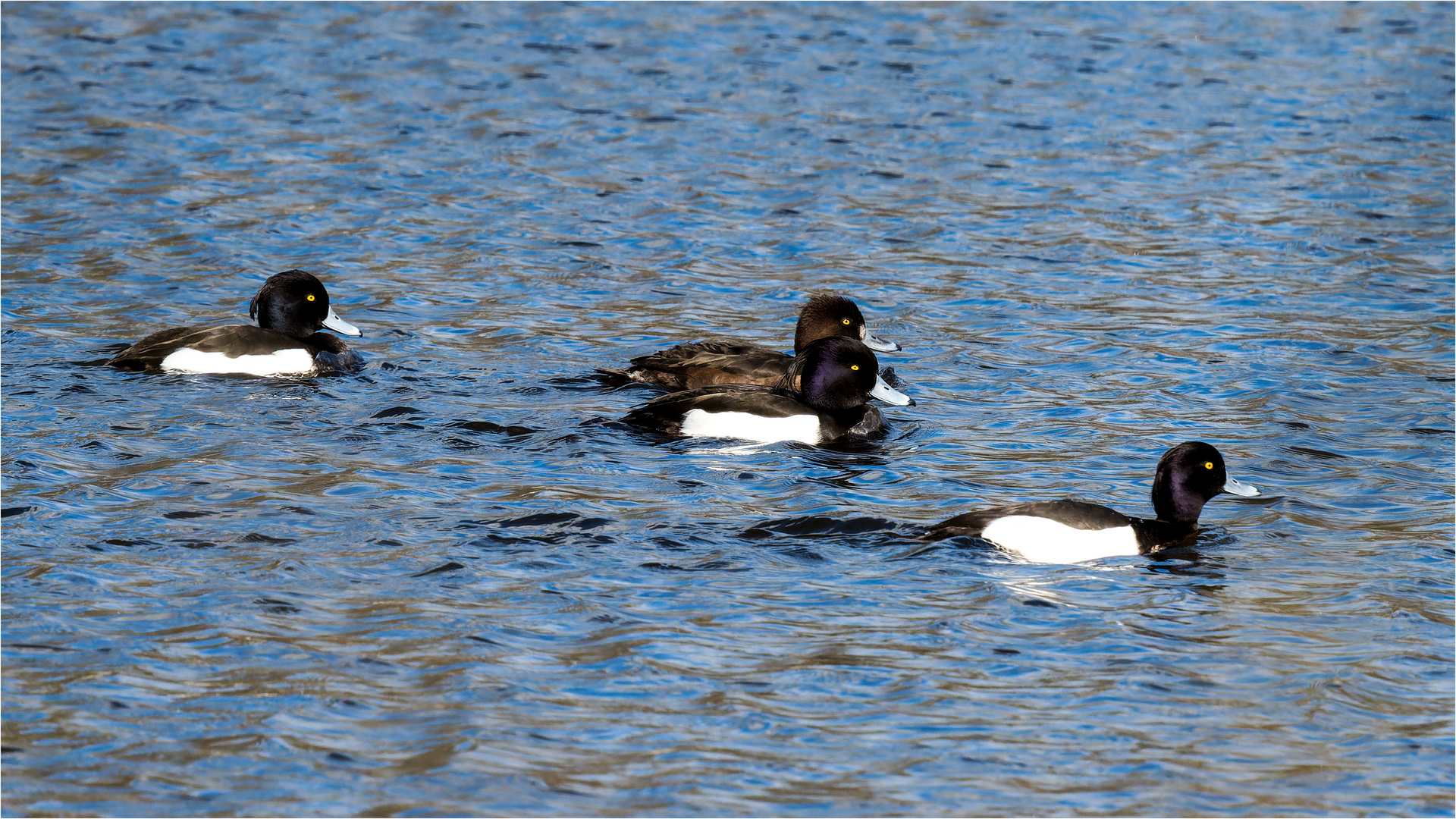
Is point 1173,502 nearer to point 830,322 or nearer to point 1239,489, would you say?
point 1239,489

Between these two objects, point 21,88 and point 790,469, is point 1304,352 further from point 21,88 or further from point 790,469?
point 21,88

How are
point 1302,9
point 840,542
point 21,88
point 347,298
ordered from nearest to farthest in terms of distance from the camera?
point 840,542
point 347,298
point 21,88
point 1302,9

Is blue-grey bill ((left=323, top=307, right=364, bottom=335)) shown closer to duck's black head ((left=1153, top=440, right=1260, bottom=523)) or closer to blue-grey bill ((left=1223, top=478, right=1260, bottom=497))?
duck's black head ((left=1153, top=440, right=1260, bottom=523))

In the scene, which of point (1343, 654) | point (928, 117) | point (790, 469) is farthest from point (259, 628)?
point (928, 117)

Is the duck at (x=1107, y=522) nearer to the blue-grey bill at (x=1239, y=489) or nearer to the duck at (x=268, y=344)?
the blue-grey bill at (x=1239, y=489)

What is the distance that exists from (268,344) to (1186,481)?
7.06m

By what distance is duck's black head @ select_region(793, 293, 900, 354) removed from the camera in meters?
13.8

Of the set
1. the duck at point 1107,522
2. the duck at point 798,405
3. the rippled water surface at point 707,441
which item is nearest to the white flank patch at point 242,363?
the rippled water surface at point 707,441

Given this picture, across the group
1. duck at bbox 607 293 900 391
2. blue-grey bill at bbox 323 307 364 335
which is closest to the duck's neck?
duck at bbox 607 293 900 391

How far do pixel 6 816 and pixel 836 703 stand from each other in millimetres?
3506

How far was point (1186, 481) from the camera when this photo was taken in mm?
10438

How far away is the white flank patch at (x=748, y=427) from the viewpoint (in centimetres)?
1215

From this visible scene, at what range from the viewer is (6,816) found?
6.85 metres

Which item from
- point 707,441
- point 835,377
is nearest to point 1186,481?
point 835,377
